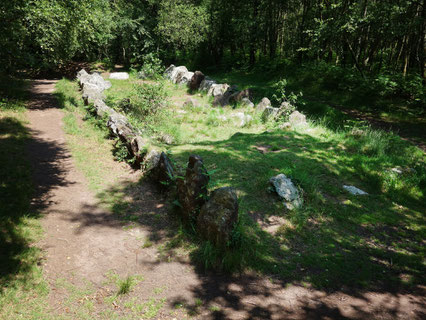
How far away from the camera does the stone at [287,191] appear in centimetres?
533

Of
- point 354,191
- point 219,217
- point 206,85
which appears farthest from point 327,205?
point 206,85

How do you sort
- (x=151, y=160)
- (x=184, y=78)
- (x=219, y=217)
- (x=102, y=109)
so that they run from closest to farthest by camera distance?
(x=219, y=217), (x=151, y=160), (x=102, y=109), (x=184, y=78)

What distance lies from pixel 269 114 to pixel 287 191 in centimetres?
638

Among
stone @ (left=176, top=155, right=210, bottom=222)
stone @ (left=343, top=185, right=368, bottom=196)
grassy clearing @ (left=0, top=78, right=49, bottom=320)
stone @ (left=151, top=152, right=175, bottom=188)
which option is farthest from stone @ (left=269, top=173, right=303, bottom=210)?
grassy clearing @ (left=0, top=78, right=49, bottom=320)

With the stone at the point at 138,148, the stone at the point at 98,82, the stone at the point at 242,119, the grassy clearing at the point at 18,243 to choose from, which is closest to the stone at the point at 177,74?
the stone at the point at 98,82

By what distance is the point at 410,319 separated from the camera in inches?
128

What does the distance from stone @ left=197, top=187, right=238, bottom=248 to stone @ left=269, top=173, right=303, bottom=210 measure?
1466 millimetres

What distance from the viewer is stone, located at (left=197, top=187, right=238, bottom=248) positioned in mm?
4145

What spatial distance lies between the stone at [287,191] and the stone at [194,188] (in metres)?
1.65

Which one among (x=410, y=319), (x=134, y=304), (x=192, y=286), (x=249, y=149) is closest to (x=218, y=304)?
(x=192, y=286)

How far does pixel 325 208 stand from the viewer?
5.41 meters

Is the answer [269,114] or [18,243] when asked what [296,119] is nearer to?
[269,114]

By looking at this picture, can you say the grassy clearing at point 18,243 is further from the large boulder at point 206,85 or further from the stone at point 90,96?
the large boulder at point 206,85

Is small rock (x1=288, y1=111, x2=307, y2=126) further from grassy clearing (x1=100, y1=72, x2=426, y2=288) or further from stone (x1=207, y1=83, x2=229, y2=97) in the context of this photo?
stone (x1=207, y1=83, x2=229, y2=97)
